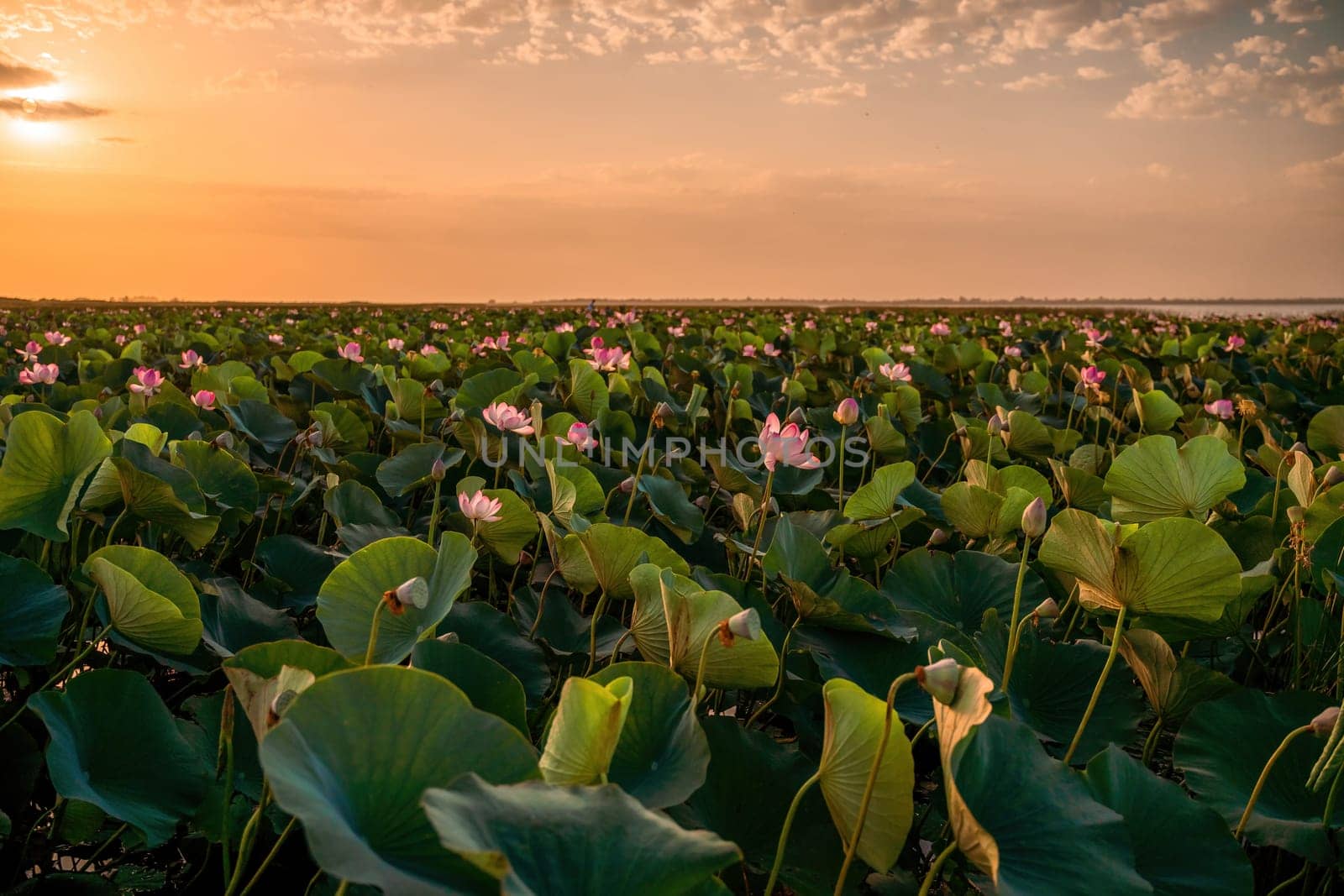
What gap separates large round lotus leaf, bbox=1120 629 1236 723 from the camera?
4.23ft

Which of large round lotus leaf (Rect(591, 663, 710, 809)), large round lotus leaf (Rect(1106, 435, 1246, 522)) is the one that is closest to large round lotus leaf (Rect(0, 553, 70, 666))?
large round lotus leaf (Rect(591, 663, 710, 809))

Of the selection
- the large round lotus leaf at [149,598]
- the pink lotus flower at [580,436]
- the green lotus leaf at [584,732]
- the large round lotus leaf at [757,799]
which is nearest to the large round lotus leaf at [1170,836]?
the large round lotus leaf at [757,799]

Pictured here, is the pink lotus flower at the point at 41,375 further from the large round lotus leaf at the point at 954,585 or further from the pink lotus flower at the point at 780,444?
the large round lotus leaf at the point at 954,585

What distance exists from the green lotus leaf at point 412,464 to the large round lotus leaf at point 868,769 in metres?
1.43

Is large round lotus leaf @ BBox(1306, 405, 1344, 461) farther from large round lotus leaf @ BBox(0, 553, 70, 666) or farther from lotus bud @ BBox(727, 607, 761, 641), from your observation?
large round lotus leaf @ BBox(0, 553, 70, 666)

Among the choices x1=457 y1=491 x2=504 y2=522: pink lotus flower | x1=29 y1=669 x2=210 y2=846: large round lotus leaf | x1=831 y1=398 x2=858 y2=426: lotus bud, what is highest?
x1=831 y1=398 x2=858 y2=426: lotus bud

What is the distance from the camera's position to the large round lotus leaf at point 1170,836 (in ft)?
3.16

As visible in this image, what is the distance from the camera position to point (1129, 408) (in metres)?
3.49

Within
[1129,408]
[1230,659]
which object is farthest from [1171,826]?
[1129,408]

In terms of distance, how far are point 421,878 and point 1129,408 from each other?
3.42 metres

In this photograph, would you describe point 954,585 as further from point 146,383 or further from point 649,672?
point 146,383

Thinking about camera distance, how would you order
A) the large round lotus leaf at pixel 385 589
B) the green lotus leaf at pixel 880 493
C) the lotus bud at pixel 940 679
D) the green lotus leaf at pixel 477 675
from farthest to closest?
the green lotus leaf at pixel 880 493 < the large round lotus leaf at pixel 385 589 < the green lotus leaf at pixel 477 675 < the lotus bud at pixel 940 679

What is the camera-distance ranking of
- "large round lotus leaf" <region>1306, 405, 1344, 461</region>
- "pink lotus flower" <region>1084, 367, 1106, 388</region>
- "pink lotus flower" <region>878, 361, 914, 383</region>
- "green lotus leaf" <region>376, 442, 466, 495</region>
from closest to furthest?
"green lotus leaf" <region>376, 442, 466, 495</region>, "large round lotus leaf" <region>1306, 405, 1344, 461</region>, "pink lotus flower" <region>1084, 367, 1106, 388</region>, "pink lotus flower" <region>878, 361, 914, 383</region>

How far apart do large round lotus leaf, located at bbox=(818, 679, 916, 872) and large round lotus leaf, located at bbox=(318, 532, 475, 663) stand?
46 centimetres
